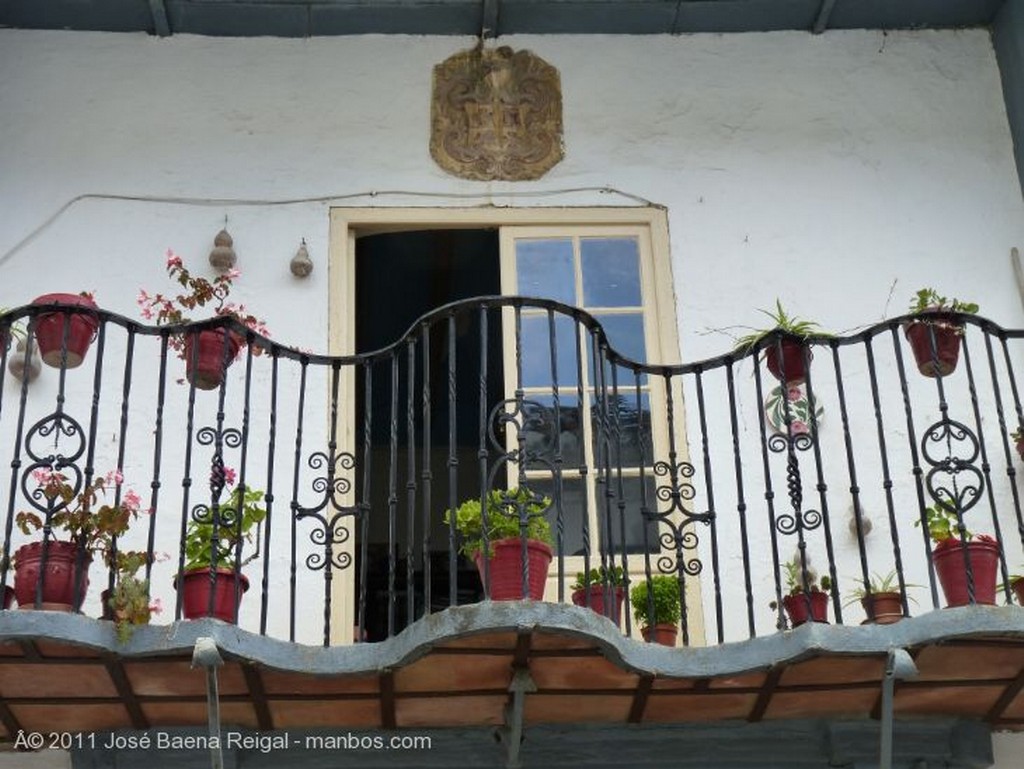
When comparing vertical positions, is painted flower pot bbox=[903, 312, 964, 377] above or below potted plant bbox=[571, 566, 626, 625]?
above

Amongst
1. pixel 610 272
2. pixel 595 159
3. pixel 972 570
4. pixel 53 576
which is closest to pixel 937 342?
pixel 972 570

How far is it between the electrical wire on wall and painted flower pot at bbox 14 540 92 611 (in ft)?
8.30

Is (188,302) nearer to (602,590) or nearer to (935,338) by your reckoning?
(602,590)

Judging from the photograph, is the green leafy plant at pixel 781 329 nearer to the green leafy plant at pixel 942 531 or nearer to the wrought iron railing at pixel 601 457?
the wrought iron railing at pixel 601 457

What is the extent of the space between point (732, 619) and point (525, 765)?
4.56 ft

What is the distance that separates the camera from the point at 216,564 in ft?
23.8

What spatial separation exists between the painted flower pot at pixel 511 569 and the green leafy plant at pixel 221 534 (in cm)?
99

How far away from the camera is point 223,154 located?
966cm

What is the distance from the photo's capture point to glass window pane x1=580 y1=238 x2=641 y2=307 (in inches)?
370

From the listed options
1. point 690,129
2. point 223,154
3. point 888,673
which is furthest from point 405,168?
point 888,673

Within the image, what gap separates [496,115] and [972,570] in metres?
3.82

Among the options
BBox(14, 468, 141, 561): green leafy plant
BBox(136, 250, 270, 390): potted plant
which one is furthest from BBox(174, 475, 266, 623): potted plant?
BBox(136, 250, 270, 390): potted plant

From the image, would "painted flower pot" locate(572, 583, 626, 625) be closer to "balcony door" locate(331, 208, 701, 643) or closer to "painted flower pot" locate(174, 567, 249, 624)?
"balcony door" locate(331, 208, 701, 643)

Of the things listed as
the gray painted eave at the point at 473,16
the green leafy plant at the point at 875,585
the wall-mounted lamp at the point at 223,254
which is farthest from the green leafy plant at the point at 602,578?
the gray painted eave at the point at 473,16
